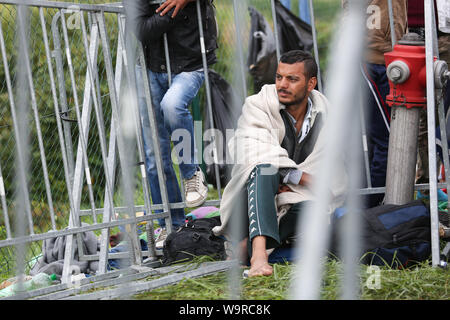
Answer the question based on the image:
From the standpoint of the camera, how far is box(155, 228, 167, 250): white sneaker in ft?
14.3

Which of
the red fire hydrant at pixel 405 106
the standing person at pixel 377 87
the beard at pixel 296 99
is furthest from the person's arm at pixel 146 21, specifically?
the red fire hydrant at pixel 405 106

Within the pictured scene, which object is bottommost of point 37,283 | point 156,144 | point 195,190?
point 37,283

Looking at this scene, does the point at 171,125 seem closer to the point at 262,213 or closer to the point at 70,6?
the point at 70,6

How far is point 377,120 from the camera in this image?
4.29m

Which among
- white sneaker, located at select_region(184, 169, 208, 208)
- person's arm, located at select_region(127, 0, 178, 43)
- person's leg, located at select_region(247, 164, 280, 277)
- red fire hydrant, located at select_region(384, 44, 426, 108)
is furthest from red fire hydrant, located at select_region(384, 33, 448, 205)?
person's arm, located at select_region(127, 0, 178, 43)

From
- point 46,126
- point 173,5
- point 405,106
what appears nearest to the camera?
point 405,106

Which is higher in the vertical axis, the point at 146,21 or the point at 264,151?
the point at 146,21

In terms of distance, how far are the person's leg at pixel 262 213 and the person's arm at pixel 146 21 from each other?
1.10 metres

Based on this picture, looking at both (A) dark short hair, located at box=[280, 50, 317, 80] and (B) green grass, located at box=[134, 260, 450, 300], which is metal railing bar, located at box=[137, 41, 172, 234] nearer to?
(A) dark short hair, located at box=[280, 50, 317, 80]

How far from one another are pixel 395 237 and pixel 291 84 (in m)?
0.99

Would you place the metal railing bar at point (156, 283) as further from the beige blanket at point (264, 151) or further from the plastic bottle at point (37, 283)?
the plastic bottle at point (37, 283)

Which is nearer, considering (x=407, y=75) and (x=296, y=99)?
(x=407, y=75)

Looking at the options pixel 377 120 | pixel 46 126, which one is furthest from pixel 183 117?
pixel 46 126

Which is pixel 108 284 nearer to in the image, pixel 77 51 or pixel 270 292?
pixel 270 292
